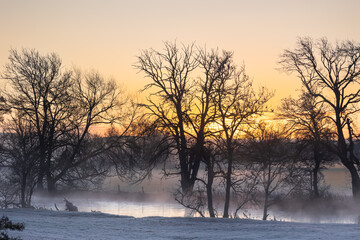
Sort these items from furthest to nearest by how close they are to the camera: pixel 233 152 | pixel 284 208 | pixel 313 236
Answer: pixel 284 208, pixel 233 152, pixel 313 236

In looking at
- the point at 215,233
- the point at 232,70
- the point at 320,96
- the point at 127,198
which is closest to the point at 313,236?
the point at 215,233

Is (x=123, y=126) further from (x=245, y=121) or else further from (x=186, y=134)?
(x=245, y=121)

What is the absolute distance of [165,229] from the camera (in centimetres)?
2355

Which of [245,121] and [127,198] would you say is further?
[127,198]

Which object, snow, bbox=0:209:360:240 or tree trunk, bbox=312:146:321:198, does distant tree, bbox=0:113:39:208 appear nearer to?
snow, bbox=0:209:360:240

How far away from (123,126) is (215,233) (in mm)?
29910

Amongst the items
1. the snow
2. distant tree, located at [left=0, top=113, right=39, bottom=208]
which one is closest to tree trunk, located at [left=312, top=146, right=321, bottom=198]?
the snow

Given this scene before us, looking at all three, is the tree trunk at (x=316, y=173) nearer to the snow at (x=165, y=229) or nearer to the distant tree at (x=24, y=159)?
the snow at (x=165, y=229)

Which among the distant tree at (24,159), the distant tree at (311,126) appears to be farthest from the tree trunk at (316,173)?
the distant tree at (24,159)

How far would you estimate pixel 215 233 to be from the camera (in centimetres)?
2209

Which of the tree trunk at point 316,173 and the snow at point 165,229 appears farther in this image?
the tree trunk at point 316,173

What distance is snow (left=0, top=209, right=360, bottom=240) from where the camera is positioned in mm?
20547

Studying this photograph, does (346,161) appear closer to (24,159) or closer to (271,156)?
(271,156)

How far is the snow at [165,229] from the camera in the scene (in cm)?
2055
